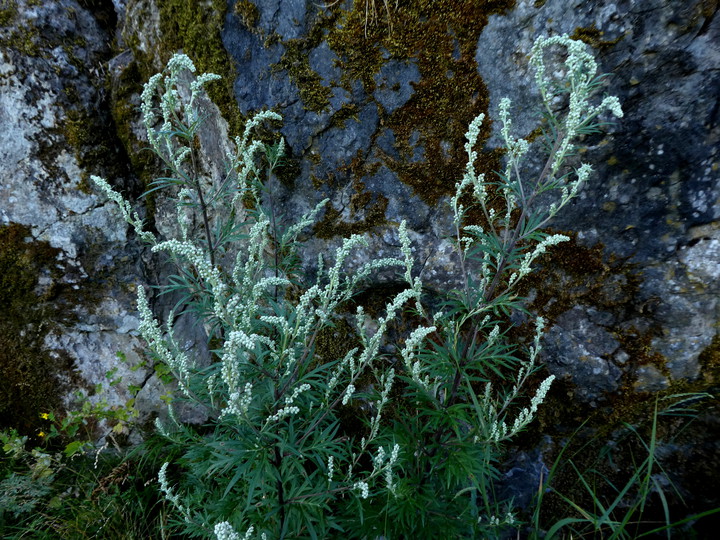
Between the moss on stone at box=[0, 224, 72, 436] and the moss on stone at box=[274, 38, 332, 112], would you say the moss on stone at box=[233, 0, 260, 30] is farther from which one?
the moss on stone at box=[0, 224, 72, 436]

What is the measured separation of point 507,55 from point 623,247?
4.72 feet

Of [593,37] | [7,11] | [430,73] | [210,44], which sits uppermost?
[7,11]

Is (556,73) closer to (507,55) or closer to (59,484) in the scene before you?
(507,55)

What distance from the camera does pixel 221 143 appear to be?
335 cm

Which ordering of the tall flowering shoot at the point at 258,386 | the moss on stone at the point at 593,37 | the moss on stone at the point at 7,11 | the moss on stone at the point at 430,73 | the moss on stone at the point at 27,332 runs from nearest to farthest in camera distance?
1. the tall flowering shoot at the point at 258,386
2. the moss on stone at the point at 593,37
3. the moss on stone at the point at 430,73
4. the moss on stone at the point at 7,11
5. the moss on stone at the point at 27,332

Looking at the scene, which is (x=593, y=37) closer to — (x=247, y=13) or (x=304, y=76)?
(x=304, y=76)

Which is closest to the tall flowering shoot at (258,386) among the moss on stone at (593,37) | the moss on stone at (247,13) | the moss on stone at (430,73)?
the moss on stone at (430,73)

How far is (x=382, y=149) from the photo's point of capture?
295 centimetres

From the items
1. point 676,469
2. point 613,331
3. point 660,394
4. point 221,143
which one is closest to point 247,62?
point 221,143

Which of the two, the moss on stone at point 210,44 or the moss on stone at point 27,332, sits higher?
the moss on stone at point 210,44

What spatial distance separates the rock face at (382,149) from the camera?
2340 mm

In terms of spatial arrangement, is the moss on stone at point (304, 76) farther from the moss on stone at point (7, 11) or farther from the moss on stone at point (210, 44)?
the moss on stone at point (7, 11)

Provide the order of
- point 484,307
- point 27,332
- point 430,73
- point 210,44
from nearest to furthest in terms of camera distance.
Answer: point 484,307
point 430,73
point 210,44
point 27,332

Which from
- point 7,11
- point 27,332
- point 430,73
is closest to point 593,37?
point 430,73
